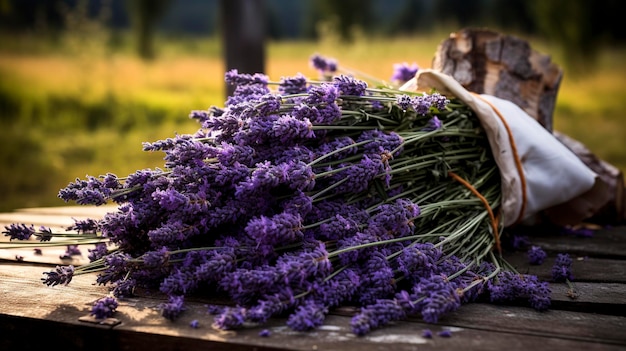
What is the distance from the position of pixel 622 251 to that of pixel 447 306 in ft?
3.13

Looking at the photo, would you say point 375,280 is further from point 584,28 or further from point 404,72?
point 584,28

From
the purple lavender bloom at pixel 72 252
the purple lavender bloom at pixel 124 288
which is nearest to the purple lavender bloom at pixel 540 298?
the purple lavender bloom at pixel 124 288

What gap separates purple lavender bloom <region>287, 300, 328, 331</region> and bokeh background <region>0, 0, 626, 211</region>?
12.6 ft

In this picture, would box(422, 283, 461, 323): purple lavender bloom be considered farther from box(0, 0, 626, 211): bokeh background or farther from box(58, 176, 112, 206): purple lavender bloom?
box(0, 0, 626, 211): bokeh background

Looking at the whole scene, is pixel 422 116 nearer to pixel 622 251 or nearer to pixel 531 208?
pixel 531 208

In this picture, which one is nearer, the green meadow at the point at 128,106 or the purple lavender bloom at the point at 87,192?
the purple lavender bloom at the point at 87,192

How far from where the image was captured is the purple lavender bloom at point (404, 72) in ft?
6.99

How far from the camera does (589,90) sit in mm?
5691

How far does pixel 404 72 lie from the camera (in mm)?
2141

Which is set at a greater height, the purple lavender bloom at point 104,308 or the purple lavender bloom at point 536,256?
the purple lavender bloom at point 536,256

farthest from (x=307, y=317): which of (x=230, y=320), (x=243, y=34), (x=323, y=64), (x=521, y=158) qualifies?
(x=243, y=34)

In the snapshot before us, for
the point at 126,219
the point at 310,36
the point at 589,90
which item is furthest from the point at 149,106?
the point at 126,219

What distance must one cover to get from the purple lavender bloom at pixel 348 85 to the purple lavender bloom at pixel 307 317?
1.89 ft

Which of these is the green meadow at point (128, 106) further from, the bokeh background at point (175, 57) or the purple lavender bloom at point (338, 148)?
the purple lavender bloom at point (338, 148)
